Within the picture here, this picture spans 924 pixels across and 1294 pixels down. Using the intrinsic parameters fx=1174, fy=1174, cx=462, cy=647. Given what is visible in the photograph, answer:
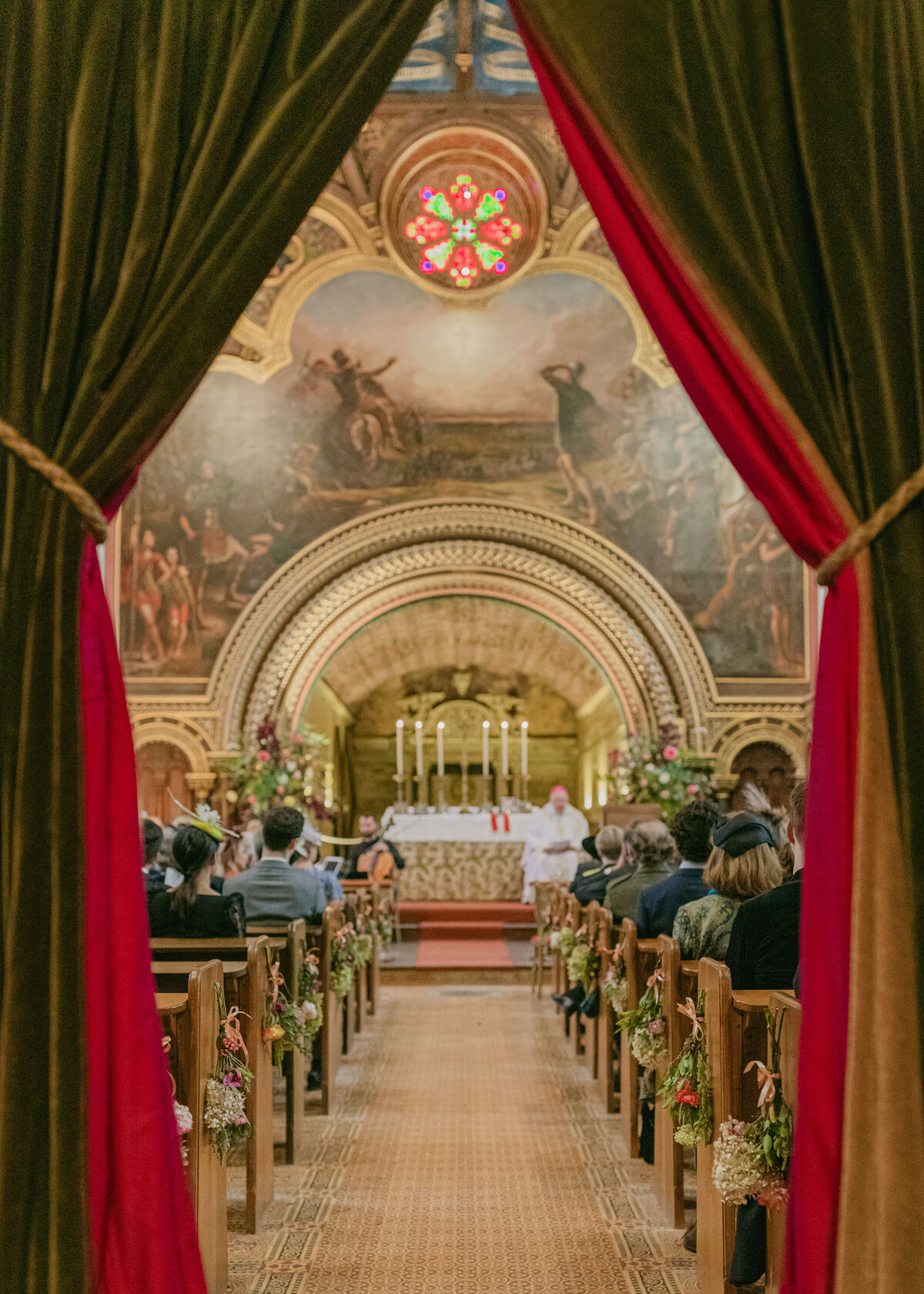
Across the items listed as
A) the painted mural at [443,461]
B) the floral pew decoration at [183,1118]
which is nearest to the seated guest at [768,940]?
the floral pew decoration at [183,1118]

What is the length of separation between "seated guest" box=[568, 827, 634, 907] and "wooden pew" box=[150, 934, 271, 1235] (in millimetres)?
3143

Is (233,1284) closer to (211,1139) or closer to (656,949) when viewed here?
(211,1139)

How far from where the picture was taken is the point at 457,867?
1520 cm

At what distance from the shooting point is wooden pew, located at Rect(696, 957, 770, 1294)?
366 cm

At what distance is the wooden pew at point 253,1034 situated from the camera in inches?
180

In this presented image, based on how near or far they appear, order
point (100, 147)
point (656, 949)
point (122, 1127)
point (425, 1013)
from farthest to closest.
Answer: point (425, 1013)
point (656, 949)
point (100, 147)
point (122, 1127)

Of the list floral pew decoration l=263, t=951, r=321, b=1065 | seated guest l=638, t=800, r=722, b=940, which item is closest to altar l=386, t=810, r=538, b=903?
seated guest l=638, t=800, r=722, b=940

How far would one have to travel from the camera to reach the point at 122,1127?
2.93 m

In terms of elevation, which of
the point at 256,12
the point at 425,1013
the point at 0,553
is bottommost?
the point at 425,1013

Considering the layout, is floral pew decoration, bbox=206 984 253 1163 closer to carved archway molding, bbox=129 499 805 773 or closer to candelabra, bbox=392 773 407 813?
carved archway molding, bbox=129 499 805 773

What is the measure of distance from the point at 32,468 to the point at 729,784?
13619 mm

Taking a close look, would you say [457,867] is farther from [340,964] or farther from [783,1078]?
→ [783,1078]

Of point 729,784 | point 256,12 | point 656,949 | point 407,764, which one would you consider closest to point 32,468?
point 256,12

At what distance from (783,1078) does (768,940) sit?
0.68 meters
